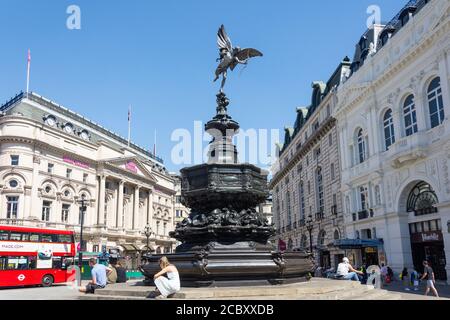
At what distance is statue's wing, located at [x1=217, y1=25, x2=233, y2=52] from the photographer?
41.2 feet

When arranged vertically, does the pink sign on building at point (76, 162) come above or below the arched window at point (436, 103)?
above

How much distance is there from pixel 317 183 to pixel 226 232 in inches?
1507

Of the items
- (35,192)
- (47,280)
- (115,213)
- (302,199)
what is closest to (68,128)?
(35,192)

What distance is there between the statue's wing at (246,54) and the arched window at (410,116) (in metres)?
19.6

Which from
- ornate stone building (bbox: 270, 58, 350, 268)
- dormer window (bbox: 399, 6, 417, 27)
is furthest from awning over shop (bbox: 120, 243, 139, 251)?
dormer window (bbox: 399, 6, 417, 27)

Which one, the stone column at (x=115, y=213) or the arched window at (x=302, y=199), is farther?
the stone column at (x=115, y=213)

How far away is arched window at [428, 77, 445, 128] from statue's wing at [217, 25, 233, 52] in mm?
18262

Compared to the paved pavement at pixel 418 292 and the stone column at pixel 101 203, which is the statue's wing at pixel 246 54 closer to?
the paved pavement at pixel 418 292

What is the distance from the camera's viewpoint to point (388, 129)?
31.3 m

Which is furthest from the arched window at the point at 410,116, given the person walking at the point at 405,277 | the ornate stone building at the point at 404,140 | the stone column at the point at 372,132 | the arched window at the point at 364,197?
the person walking at the point at 405,277

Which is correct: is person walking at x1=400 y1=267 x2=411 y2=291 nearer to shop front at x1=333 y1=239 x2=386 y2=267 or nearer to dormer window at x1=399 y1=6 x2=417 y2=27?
shop front at x1=333 y1=239 x2=386 y2=267

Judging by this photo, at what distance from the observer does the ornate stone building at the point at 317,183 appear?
133ft
